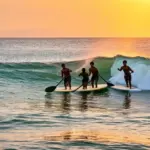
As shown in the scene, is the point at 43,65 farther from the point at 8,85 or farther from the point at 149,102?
the point at 149,102

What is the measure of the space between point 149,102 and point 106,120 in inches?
214

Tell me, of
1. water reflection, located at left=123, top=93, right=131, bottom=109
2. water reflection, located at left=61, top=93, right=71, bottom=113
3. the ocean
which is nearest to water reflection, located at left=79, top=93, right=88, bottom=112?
the ocean

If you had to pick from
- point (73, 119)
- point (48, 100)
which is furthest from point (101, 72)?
point (73, 119)

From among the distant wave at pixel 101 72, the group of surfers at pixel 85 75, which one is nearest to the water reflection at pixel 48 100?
the group of surfers at pixel 85 75

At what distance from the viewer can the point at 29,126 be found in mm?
14953

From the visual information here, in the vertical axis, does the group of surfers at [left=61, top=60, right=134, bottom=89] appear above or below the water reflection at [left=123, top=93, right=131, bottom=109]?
above

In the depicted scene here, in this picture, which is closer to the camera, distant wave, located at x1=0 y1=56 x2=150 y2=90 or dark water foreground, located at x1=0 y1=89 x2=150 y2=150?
dark water foreground, located at x1=0 y1=89 x2=150 y2=150

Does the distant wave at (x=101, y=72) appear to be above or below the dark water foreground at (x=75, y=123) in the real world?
above

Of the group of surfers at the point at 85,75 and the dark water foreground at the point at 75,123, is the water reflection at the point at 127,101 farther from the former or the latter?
the group of surfers at the point at 85,75

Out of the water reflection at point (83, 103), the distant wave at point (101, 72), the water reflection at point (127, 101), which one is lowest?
the water reflection at point (127, 101)

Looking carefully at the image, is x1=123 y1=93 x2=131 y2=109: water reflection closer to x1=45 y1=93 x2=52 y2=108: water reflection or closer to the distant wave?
x1=45 y1=93 x2=52 y2=108: water reflection

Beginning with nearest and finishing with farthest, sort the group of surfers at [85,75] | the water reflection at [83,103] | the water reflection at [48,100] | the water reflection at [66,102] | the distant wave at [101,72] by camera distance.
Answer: the water reflection at [66,102], the water reflection at [83,103], the water reflection at [48,100], the group of surfers at [85,75], the distant wave at [101,72]

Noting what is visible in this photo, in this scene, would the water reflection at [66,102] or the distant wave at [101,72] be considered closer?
the water reflection at [66,102]

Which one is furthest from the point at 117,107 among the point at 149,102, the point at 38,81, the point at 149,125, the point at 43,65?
the point at 43,65
